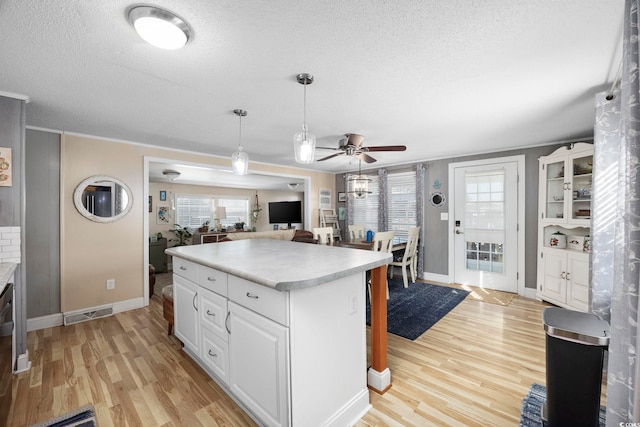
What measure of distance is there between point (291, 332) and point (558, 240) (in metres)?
3.97

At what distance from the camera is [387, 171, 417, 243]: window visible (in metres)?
5.21

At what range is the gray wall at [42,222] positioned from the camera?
9.59 ft

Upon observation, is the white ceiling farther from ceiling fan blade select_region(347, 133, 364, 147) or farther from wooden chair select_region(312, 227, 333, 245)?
wooden chair select_region(312, 227, 333, 245)

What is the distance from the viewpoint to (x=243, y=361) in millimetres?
1610

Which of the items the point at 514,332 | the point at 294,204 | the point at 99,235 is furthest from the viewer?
the point at 294,204

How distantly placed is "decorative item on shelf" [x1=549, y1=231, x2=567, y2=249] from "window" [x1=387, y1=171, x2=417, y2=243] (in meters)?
2.02

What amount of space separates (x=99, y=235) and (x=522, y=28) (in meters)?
4.43

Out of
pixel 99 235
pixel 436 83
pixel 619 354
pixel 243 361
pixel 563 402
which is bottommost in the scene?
pixel 563 402

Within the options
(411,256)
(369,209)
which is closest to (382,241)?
(411,256)

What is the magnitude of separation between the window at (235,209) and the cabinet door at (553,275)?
7.44m

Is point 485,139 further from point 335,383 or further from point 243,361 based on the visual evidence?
point 243,361

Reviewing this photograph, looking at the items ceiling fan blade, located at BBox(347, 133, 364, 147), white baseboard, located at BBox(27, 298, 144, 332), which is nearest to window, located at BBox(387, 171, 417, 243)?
ceiling fan blade, located at BBox(347, 133, 364, 147)

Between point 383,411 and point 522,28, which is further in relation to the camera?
point 383,411

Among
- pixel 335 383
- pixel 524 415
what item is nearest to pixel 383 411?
pixel 335 383
